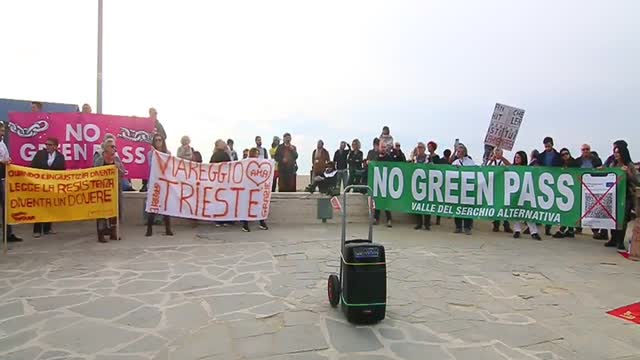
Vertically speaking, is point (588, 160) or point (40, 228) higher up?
point (588, 160)

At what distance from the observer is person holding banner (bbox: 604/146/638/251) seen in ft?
28.3

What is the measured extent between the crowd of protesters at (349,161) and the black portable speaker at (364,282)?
558 cm

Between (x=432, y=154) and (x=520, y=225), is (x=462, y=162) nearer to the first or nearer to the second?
(x=432, y=154)

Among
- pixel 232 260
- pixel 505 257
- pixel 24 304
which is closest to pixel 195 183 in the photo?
pixel 232 260

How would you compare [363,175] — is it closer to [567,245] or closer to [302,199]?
[302,199]

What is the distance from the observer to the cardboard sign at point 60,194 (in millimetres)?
7562

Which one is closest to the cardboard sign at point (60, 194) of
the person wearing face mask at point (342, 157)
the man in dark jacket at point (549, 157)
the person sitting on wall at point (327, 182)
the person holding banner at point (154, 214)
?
the person holding banner at point (154, 214)

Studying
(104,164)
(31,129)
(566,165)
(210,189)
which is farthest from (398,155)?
(31,129)

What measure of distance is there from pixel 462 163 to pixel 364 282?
6.86m

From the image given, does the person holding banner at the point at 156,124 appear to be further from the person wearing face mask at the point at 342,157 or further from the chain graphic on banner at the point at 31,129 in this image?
the person wearing face mask at the point at 342,157

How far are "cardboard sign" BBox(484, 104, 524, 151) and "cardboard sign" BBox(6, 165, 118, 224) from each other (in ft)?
27.9

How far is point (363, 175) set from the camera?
40.2 ft

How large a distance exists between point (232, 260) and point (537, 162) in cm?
721

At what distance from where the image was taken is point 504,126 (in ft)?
36.0
